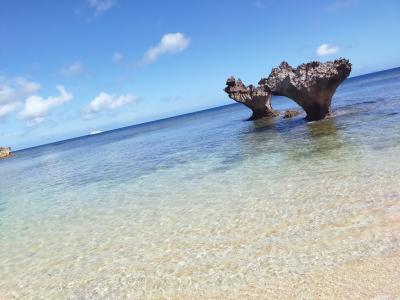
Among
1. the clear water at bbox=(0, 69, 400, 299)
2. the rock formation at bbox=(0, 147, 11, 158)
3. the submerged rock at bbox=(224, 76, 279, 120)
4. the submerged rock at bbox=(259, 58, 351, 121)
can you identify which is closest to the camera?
the clear water at bbox=(0, 69, 400, 299)

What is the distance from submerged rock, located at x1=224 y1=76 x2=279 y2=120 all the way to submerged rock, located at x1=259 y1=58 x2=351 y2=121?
10586 mm

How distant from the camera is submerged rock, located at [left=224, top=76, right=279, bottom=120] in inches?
1551

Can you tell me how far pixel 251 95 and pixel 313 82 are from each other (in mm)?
14322

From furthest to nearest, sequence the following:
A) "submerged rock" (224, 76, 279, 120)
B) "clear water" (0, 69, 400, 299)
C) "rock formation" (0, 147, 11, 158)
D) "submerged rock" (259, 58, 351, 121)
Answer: "rock formation" (0, 147, 11, 158), "submerged rock" (224, 76, 279, 120), "submerged rock" (259, 58, 351, 121), "clear water" (0, 69, 400, 299)

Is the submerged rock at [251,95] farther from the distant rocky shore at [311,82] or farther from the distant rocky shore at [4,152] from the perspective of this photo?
the distant rocky shore at [4,152]

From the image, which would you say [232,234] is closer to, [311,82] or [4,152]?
[311,82]

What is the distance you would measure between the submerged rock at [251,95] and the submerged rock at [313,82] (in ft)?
34.7

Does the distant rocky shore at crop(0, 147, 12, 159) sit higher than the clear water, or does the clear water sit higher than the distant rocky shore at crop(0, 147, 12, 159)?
the distant rocky shore at crop(0, 147, 12, 159)

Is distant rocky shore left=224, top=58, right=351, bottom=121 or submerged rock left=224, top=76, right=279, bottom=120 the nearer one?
distant rocky shore left=224, top=58, right=351, bottom=121

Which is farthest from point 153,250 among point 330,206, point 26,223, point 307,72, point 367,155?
point 307,72

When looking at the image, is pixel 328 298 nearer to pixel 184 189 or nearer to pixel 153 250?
pixel 153 250

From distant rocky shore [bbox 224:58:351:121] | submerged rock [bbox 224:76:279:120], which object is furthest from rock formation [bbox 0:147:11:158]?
distant rocky shore [bbox 224:58:351:121]

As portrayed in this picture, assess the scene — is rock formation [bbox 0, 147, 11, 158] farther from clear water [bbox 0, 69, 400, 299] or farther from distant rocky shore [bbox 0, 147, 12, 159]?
clear water [bbox 0, 69, 400, 299]

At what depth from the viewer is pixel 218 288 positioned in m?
6.15
